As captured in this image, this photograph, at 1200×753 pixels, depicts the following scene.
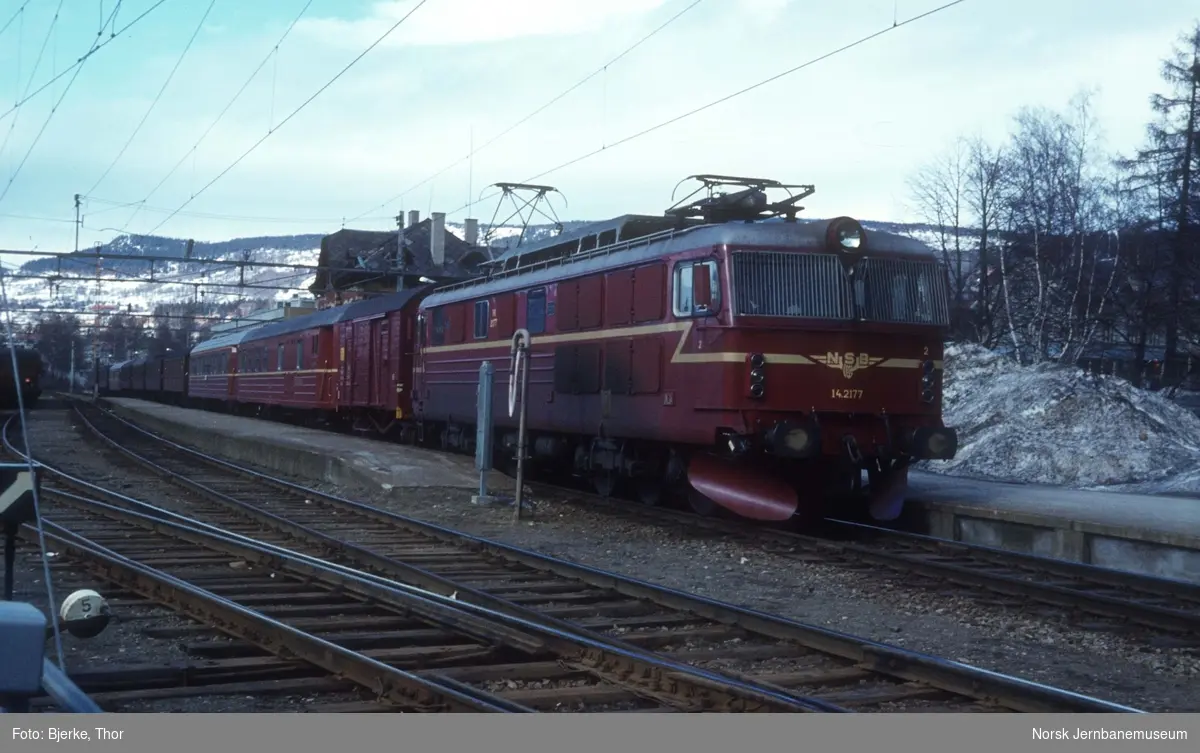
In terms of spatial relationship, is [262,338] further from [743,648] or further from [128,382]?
[128,382]

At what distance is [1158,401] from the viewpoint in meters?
24.0

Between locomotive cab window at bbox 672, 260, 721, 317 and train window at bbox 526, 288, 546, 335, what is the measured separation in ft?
13.0

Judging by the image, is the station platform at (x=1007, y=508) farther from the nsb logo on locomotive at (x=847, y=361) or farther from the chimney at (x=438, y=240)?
the chimney at (x=438, y=240)

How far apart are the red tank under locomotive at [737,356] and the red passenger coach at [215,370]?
98.5ft

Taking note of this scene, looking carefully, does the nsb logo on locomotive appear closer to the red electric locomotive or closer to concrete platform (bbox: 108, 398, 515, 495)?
the red electric locomotive

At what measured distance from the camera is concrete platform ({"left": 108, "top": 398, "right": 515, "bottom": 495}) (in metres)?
17.7

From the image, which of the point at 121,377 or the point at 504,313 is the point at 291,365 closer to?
the point at 504,313

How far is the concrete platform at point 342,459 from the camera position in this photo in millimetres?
17656

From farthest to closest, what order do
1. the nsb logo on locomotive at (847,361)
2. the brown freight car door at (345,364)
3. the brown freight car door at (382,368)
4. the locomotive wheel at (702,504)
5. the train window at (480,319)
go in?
the brown freight car door at (345,364) → the brown freight car door at (382,368) → the train window at (480,319) → the locomotive wheel at (702,504) → the nsb logo on locomotive at (847,361)

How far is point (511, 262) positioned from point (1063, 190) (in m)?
18.1

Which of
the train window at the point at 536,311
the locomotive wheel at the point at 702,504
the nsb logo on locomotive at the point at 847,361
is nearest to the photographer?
the nsb logo on locomotive at the point at 847,361

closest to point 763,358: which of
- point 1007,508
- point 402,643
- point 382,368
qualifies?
point 1007,508

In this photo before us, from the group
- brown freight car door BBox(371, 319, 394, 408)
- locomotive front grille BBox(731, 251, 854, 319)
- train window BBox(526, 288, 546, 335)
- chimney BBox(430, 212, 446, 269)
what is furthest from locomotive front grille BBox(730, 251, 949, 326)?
chimney BBox(430, 212, 446, 269)

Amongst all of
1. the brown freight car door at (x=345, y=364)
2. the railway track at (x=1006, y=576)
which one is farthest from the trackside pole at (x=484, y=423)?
the brown freight car door at (x=345, y=364)
